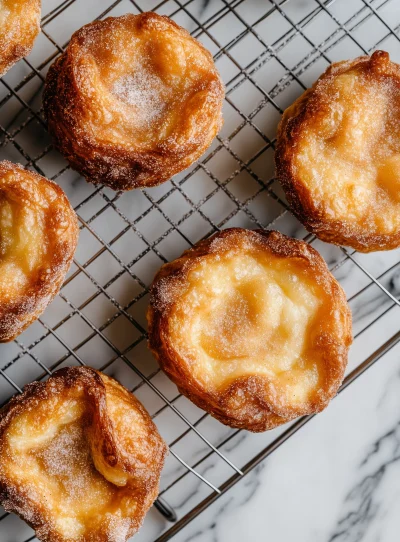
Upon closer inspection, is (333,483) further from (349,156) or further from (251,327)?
(349,156)

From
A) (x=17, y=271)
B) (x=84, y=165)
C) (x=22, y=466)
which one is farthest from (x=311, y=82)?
(x=22, y=466)

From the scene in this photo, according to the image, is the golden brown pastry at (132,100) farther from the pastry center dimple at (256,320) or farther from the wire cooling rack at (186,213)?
the pastry center dimple at (256,320)

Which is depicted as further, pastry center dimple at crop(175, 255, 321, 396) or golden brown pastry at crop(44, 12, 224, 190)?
pastry center dimple at crop(175, 255, 321, 396)

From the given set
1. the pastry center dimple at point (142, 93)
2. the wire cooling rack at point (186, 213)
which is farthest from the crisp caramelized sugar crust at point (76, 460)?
the pastry center dimple at point (142, 93)

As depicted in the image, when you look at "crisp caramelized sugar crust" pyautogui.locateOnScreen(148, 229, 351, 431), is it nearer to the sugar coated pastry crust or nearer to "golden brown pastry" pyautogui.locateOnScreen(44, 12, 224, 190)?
the sugar coated pastry crust

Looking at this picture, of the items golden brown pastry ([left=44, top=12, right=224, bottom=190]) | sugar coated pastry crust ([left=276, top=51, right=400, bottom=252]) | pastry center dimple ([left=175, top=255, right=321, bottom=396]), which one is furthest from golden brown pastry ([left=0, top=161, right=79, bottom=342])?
sugar coated pastry crust ([left=276, top=51, right=400, bottom=252])
